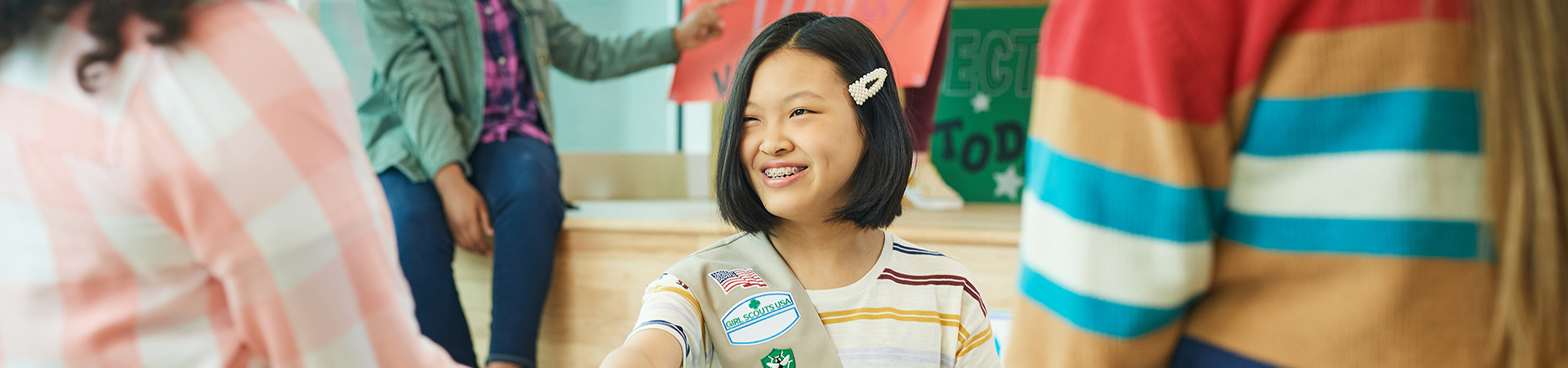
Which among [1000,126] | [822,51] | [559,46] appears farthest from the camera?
[1000,126]

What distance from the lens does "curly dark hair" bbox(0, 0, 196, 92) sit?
1.45 ft

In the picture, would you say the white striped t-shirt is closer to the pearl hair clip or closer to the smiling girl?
the smiling girl

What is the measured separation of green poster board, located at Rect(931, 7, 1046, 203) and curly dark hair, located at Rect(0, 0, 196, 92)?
1773 millimetres

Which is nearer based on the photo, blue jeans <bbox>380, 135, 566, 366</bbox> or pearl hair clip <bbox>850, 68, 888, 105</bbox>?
pearl hair clip <bbox>850, 68, 888, 105</bbox>

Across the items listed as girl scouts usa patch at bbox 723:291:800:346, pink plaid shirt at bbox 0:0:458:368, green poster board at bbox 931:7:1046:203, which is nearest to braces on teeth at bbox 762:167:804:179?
girl scouts usa patch at bbox 723:291:800:346

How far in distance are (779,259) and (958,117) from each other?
139 cm

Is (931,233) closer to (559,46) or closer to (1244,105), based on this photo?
(559,46)

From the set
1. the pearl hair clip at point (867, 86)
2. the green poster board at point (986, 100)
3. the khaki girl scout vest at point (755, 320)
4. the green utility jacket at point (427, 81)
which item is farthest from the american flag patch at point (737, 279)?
the green poster board at point (986, 100)

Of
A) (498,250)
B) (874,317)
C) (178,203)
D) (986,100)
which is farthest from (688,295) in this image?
(986,100)

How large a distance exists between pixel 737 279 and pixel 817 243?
0.31ft

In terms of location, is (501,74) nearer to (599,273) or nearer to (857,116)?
(599,273)

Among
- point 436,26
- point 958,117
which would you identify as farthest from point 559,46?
point 958,117

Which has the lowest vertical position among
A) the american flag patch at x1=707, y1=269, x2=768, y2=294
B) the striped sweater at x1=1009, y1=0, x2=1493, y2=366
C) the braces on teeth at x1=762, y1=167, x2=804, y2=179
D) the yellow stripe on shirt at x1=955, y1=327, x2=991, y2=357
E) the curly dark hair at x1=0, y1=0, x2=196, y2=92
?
the yellow stripe on shirt at x1=955, y1=327, x2=991, y2=357

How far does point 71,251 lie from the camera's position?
1.48 feet
